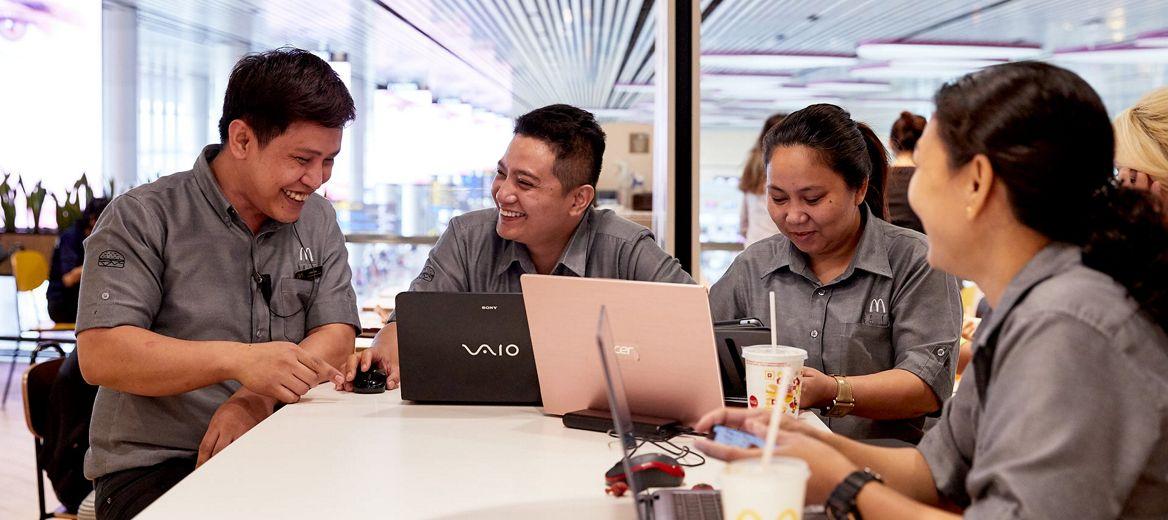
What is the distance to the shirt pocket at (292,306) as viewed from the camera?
2422mm

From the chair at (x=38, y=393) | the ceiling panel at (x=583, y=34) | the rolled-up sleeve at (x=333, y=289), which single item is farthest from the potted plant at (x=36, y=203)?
the rolled-up sleeve at (x=333, y=289)

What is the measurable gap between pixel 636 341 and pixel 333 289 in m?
1.05

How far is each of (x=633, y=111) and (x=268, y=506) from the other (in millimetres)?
4742

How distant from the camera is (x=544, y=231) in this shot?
106 inches

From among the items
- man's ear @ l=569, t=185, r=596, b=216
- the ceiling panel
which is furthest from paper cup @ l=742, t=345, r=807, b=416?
the ceiling panel

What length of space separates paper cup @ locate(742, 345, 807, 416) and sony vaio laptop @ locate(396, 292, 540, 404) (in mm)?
483

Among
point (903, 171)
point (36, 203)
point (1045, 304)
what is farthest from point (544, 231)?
point (36, 203)

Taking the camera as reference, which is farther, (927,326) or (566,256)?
(566,256)

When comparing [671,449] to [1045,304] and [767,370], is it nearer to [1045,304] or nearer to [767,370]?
[767,370]

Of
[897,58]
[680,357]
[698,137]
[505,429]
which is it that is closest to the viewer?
[680,357]

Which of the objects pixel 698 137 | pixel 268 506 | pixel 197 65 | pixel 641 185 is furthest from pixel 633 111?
pixel 268 506

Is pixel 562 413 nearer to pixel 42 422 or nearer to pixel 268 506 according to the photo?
pixel 268 506

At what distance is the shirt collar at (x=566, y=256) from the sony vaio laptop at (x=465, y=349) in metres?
0.64

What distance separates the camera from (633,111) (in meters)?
5.96
